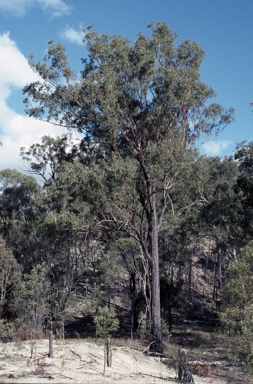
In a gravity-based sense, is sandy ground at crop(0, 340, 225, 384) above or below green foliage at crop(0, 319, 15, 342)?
below

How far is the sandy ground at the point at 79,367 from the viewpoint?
1083cm

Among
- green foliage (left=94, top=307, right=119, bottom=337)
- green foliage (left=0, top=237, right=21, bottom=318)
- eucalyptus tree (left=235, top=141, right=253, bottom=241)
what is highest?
eucalyptus tree (left=235, top=141, right=253, bottom=241)

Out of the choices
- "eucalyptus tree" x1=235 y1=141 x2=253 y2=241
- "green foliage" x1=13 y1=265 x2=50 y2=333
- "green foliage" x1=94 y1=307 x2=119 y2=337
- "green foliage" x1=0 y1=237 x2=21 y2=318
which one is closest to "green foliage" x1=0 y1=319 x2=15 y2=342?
"green foliage" x1=13 y1=265 x2=50 y2=333

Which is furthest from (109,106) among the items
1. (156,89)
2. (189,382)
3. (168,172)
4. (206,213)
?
(189,382)

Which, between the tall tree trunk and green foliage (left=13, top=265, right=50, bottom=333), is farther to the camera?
the tall tree trunk

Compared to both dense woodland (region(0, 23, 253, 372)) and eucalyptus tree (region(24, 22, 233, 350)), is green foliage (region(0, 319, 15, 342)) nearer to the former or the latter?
dense woodland (region(0, 23, 253, 372))

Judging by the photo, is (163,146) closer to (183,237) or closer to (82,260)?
(183,237)

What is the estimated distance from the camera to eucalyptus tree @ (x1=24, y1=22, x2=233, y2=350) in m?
18.6

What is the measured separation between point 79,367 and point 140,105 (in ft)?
40.1

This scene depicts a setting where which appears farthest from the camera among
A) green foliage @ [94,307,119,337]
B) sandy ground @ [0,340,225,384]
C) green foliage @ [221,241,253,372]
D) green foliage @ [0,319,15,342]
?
green foliage @ [0,319,15,342]

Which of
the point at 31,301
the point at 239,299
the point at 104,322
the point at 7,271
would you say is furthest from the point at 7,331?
the point at 239,299

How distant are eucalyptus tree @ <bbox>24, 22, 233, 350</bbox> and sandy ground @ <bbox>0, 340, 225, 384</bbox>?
3.30 m

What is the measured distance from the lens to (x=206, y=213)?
81.8 feet

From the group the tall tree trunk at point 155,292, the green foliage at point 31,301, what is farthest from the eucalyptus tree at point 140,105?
the green foliage at point 31,301
